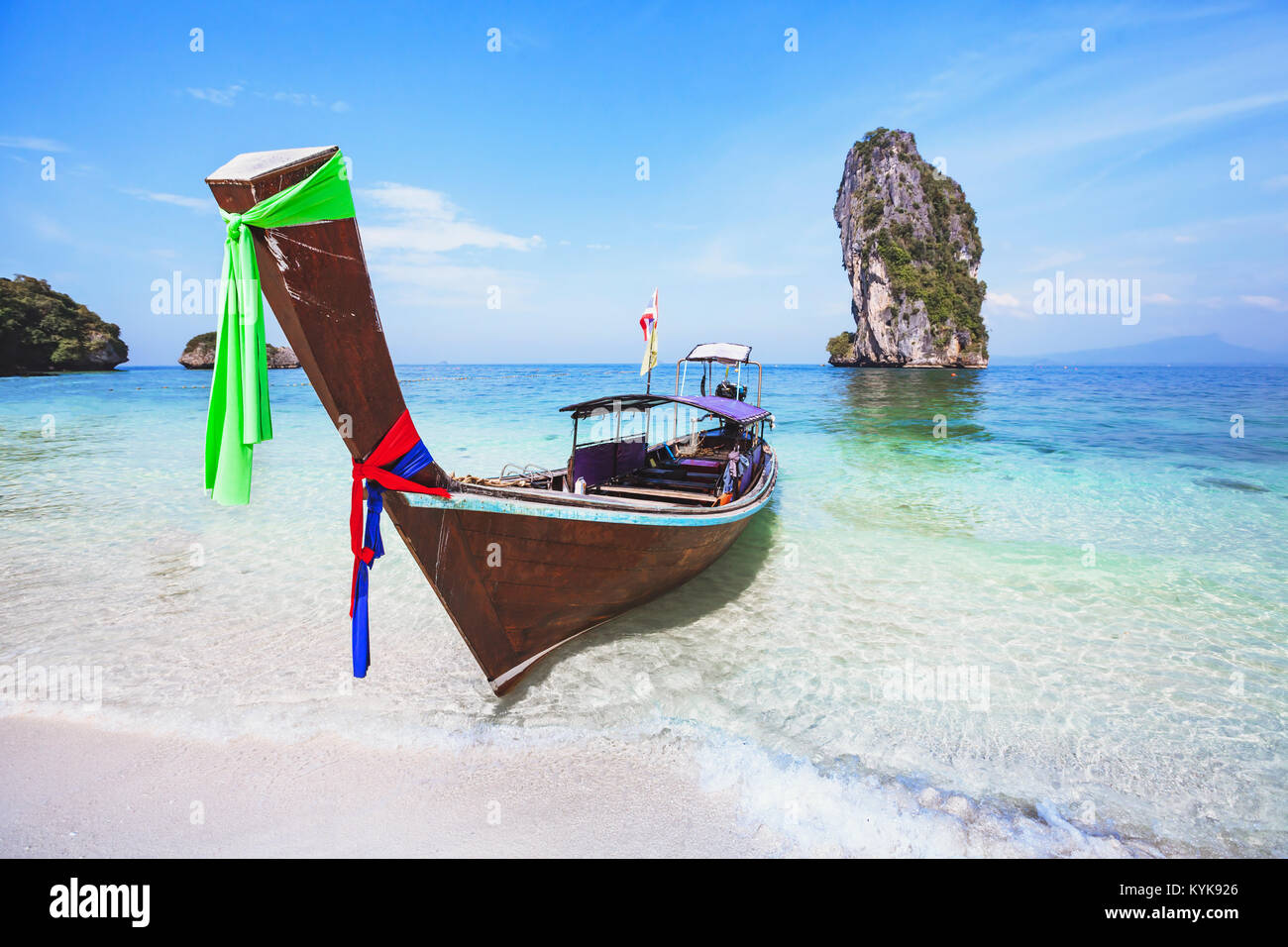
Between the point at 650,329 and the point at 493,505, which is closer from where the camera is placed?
the point at 493,505

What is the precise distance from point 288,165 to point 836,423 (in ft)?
98.6

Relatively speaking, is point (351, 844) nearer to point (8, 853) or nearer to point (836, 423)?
point (8, 853)

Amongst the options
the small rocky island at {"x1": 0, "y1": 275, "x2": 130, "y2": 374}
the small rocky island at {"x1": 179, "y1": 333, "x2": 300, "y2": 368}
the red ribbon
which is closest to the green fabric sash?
the red ribbon

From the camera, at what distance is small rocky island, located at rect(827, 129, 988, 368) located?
86.6 m

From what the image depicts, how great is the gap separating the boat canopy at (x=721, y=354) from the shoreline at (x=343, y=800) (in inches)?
390

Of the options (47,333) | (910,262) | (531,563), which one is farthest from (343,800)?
(910,262)

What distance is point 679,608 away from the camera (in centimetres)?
774

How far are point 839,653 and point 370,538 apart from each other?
5.44m

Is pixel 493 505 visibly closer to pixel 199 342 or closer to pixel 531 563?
pixel 531 563

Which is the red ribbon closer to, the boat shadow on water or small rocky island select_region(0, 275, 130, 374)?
the boat shadow on water

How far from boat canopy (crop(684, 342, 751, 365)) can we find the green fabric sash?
10615mm

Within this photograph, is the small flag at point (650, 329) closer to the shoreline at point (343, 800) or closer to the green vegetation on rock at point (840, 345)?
the shoreline at point (343, 800)

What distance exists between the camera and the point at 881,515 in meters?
12.5
